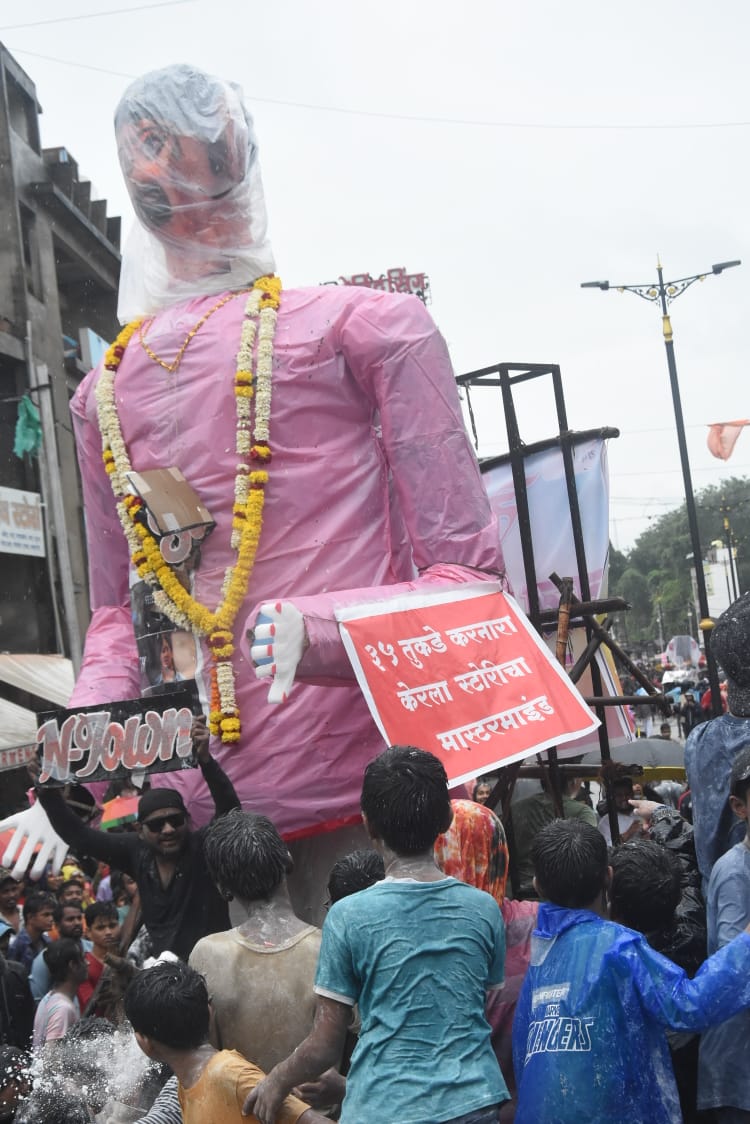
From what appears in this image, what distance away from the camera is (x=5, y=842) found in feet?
12.4

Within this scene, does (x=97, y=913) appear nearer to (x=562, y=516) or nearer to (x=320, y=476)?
(x=562, y=516)

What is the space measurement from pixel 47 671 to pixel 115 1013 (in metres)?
12.1

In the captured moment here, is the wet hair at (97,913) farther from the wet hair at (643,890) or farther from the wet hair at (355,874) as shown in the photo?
the wet hair at (643,890)

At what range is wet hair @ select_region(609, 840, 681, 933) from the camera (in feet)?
9.16

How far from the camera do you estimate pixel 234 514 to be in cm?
344

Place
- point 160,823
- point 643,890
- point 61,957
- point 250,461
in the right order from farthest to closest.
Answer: point 61,957 → point 250,461 → point 160,823 → point 643,890

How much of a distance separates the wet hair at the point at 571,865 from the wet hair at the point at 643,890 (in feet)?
0.84

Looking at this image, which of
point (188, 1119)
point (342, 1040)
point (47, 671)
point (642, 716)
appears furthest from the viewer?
point (642, 716)

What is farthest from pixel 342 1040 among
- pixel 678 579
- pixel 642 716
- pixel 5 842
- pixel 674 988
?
pixel 678 579

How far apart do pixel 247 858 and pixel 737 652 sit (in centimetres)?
130

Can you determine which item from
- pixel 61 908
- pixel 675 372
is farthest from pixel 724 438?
pixel 61 908

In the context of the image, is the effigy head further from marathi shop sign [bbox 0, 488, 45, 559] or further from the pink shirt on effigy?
marathi shop sign [bbox 0, 488, 45, 559]

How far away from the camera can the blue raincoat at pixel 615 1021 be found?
2.29 metres

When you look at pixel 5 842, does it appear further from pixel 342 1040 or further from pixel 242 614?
pixel 342 1040
